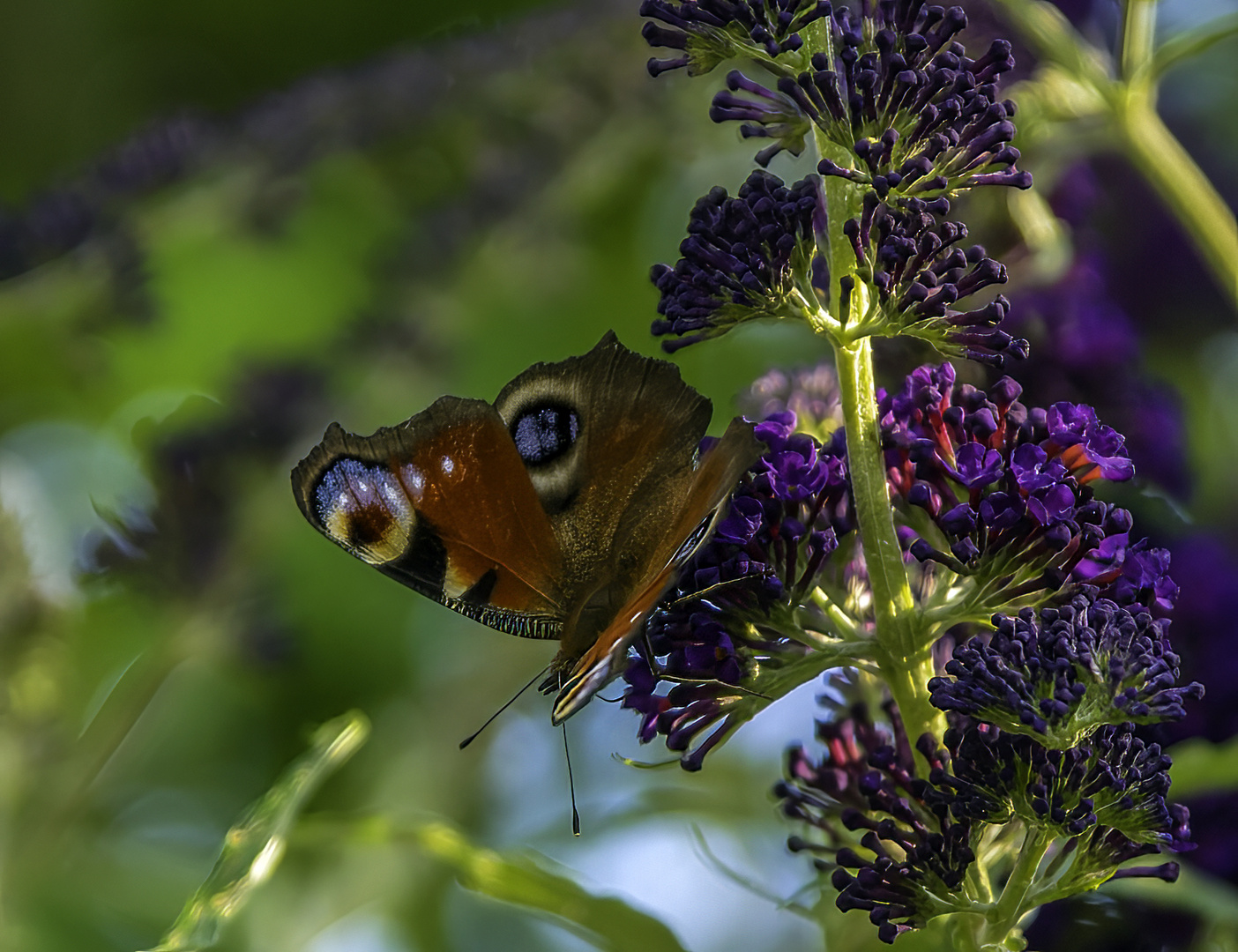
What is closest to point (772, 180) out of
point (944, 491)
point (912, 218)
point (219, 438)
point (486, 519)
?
point (912, 218)

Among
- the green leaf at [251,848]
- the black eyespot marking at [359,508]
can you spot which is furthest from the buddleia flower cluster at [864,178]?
the green leaf at [251,848]

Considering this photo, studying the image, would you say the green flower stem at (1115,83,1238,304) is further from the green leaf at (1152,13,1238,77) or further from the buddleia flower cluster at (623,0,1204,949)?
the buddleia flower cluster at (623,0,1204,949)

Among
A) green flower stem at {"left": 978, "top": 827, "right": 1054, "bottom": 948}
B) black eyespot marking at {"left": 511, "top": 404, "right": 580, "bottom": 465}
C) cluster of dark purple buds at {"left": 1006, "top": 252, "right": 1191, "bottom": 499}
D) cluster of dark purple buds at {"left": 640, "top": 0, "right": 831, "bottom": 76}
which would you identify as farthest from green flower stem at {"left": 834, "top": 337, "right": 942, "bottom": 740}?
cluster of dark purple buds at {"left": 1006, "top": 252, "right": 1191, "bottom": 499}

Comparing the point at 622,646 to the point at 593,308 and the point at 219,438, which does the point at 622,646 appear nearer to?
the point at 219,438

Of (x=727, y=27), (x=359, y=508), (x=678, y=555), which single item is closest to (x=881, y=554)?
A: (x=678, y=555)

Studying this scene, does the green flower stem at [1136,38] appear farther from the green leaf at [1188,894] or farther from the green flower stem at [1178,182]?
the green leaf at [1188,894]

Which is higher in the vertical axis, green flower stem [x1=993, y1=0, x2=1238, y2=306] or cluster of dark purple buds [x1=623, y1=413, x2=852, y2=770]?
green flower stem [x1=993, y1=0, x2=1238, y2=306]
